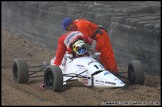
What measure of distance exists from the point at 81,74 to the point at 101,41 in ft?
4.39

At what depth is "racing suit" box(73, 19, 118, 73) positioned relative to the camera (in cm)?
1065

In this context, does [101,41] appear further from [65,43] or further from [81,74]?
[81,74]

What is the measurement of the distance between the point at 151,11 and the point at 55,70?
226 inches

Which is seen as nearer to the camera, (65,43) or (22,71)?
(65,43)

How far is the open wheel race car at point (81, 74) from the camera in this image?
930cm

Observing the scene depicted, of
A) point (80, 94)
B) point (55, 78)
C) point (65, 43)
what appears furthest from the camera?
point (65, 43)

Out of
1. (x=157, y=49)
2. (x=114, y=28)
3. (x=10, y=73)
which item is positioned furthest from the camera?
(x=114, y=28)

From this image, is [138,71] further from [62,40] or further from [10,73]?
[10,73]

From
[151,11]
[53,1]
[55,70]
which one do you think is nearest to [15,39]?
[53,1]

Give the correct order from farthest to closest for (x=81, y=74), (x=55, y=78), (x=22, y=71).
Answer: (x=22, y=71), (x=81, y=74), (x=55, y=78)

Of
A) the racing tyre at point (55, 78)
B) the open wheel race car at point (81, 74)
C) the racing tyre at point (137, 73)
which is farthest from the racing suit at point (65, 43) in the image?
the racing tyre at point (137, 73)

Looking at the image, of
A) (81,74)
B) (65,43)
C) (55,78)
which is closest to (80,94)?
(55,78)

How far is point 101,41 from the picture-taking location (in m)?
10.8

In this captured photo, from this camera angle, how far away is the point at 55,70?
9336 millimetres
